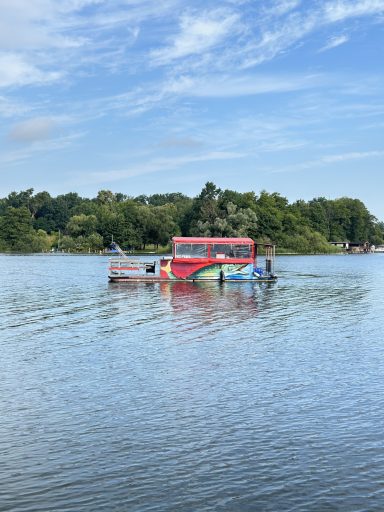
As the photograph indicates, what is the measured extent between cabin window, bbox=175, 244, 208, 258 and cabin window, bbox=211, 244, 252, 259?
1.10 metres

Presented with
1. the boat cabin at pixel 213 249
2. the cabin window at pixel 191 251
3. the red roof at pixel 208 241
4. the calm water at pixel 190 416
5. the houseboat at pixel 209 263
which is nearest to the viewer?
the calm water at pixel 190 416

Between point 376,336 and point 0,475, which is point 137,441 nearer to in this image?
point 0,475

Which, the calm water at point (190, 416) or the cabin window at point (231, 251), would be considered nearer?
the calm water at point (190, 416)

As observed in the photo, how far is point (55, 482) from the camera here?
46.1 feet

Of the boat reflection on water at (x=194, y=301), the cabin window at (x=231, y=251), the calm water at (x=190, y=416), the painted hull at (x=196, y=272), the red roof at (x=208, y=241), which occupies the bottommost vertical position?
the calm water at (x=190, y=416)

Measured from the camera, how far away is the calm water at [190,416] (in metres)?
13.6

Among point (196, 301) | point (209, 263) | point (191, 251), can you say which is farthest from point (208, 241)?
point (196, 301)

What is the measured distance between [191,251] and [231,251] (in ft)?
16.3

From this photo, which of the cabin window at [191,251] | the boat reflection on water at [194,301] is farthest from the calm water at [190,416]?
the cabin window at [191,251]

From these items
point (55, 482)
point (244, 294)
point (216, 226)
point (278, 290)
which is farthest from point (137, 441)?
point (216, 226)

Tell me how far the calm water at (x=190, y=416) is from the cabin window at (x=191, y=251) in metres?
36.0

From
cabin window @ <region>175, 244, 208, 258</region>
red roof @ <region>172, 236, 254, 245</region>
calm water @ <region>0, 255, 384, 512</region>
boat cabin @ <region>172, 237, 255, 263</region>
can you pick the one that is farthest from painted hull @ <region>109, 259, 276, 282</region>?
calm water @ <region>0, 255, 384, 512</region>

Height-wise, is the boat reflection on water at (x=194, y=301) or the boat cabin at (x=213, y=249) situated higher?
the boat cabin at (x=213, y=249)

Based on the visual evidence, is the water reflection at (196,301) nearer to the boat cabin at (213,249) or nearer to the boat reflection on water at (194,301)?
the boat reflection on water at (194,301)
